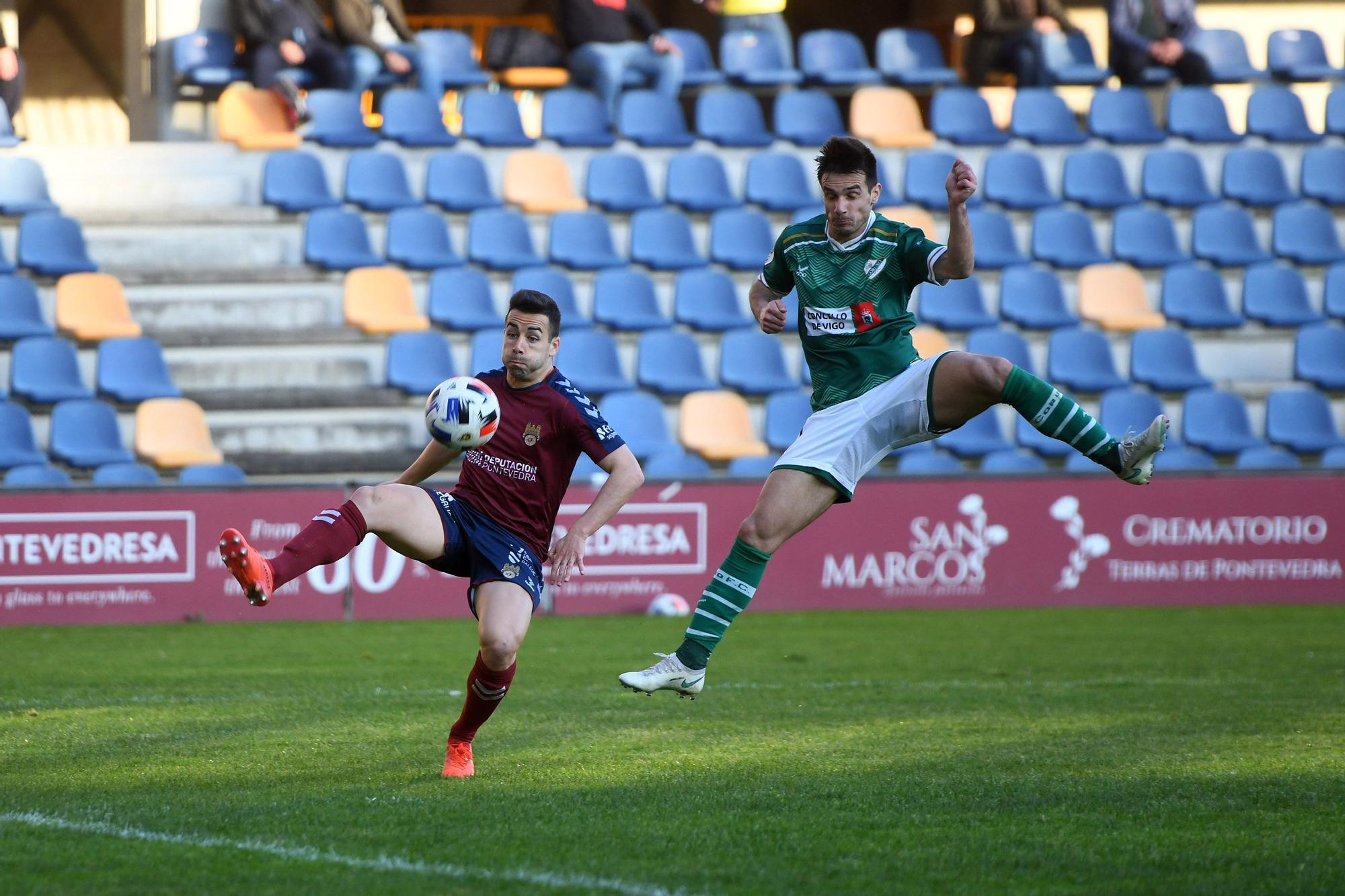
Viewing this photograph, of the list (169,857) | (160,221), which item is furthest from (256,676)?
(160,221)

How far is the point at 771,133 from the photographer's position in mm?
17656

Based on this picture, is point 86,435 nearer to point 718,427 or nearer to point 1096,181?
point 718,427

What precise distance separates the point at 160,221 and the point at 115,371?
91.4 inches

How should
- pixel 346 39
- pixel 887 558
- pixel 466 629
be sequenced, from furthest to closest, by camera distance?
pixel 346 39
pixel 887 558
pixel 466 629

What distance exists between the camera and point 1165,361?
16.2 meters

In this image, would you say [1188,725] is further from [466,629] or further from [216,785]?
[466,629]

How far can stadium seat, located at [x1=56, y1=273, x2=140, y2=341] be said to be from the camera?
562 inches

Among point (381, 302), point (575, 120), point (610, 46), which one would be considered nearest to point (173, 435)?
point (381, 302)

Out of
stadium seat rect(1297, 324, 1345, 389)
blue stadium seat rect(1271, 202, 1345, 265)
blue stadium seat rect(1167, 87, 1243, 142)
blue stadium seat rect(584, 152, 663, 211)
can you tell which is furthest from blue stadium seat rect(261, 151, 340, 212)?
blue stadium seat rect(1271, 202, 1345, 265)

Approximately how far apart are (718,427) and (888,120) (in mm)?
4775

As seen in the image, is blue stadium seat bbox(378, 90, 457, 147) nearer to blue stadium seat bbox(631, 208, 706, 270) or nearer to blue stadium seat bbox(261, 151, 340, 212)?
blue stadium seat bbox(261, 151, 340, 212)

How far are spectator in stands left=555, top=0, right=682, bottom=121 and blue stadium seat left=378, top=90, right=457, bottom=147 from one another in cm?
159

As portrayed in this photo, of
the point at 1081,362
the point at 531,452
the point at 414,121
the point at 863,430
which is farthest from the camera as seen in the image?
the point at 414,121

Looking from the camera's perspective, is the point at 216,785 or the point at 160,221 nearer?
the point at 216,785
